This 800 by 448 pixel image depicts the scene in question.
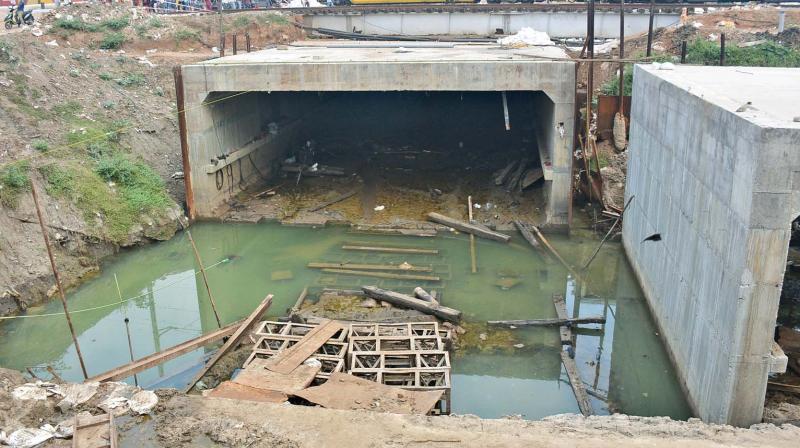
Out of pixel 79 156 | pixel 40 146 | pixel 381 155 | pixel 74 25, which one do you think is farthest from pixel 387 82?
pixel 74 25

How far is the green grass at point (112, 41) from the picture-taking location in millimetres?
31578

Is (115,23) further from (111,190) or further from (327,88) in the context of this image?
(327,88)

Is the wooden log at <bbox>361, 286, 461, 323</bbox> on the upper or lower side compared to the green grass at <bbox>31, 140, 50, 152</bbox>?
lower

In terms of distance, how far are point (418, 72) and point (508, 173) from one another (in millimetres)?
5154

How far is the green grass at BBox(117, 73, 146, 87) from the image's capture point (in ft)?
85.3

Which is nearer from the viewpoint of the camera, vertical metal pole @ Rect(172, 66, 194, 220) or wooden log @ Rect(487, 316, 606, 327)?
wooden log @ Rect(487, 316, 606, 327)

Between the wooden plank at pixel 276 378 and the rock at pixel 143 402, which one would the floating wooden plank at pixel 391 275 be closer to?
the wooden plank at pixel 276 378

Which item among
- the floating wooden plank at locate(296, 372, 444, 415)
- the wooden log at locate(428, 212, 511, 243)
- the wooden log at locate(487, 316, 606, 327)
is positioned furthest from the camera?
the wooden log at locate(428, 212, 511, 243)

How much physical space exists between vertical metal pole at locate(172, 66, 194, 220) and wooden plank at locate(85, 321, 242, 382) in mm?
8374

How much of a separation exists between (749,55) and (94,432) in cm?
2503

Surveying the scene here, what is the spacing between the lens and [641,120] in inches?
639

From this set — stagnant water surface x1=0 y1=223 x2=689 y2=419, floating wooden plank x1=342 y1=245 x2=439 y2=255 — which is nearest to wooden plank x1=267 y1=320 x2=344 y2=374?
stagnant water surface x1=0 y1=223 x2=689 y2=419

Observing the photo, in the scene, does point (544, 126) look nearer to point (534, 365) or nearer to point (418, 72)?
point (418, 72)

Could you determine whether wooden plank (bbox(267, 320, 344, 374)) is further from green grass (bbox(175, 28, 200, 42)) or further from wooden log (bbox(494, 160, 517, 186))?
green grass (bbox(175, 28, 200, 42))
